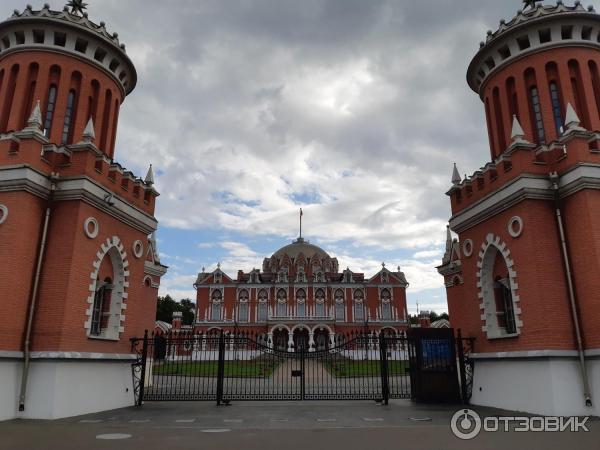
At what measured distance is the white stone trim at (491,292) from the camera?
12359 millimetres

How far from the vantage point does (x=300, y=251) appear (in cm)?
7019

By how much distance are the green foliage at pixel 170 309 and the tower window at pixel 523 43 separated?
70753 millimetres

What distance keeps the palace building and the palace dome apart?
668 cm

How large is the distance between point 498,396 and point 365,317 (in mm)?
48292

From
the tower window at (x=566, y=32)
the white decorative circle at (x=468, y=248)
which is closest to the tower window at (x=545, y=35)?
the tower window at (x=566, y=32)

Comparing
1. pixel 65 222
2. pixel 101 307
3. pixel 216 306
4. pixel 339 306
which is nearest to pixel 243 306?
pixel 216 306

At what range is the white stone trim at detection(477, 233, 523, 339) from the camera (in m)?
12.4

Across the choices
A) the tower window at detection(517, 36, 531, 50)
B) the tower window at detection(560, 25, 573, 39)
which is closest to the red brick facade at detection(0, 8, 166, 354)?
the tower window at detection(517, 36, 531, 50)

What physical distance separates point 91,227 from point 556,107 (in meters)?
14.8

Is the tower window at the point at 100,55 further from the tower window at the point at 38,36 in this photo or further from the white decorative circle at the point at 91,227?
the white decorative circle at the point at 91,227

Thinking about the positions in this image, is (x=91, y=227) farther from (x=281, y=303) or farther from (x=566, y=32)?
(x=281, y=303)

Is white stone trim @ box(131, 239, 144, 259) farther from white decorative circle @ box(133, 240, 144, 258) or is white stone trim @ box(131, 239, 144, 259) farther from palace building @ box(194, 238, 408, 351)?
palace building @ box(194, 238, 408, 351)

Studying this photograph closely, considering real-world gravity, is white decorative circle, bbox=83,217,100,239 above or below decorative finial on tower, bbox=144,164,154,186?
below

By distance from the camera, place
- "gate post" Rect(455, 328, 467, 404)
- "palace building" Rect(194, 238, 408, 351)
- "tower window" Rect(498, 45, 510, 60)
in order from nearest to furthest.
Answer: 1. "gate post" Rect(455, 328, 467, 404)
2. "tower window" Rect(498, 45, 510, 60)
3. "palace building" Rect(194, 238, 408, 351)
